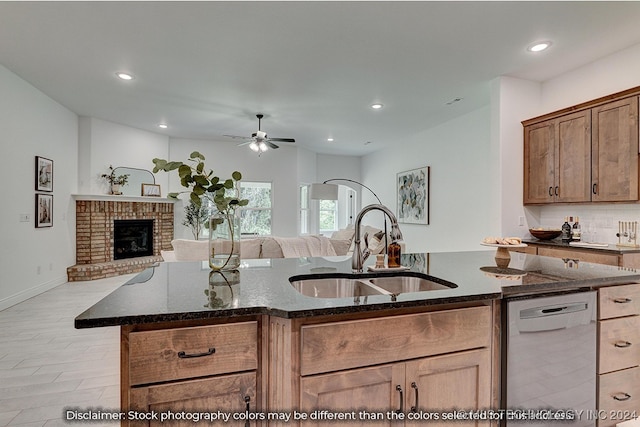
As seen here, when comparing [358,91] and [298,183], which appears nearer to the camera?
[358,91]

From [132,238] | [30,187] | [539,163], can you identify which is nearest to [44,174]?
[30,187]

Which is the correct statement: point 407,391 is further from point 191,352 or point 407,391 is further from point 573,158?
point 573,158

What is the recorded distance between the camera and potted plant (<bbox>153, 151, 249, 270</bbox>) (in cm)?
143

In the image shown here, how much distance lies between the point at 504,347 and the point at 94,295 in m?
5.01

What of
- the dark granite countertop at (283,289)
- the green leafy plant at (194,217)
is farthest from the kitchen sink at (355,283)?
the green leafy plant at (194,217)

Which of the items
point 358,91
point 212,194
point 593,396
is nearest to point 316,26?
point 358,91

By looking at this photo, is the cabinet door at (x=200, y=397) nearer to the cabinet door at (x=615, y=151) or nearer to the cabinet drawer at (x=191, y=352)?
the cabinet drawer at (x=191, y=352)

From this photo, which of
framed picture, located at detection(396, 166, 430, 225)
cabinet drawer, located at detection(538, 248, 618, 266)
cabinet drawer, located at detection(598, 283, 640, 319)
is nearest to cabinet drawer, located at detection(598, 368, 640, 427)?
cabinet drawer, located at detection(598, 283, 640, 319)

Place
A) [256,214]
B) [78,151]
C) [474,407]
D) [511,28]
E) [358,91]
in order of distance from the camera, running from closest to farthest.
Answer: [474,407] → [511,28] → [358,91] → [78,151] → [256,214]

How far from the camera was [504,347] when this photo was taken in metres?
1.31

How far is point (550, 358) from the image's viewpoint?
1.38m

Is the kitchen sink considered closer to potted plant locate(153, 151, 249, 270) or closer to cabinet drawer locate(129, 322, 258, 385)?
potted plant locate(153, 151, 249, 270)

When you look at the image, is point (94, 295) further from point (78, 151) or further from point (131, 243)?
point (78, 151)

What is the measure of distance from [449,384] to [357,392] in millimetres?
376
